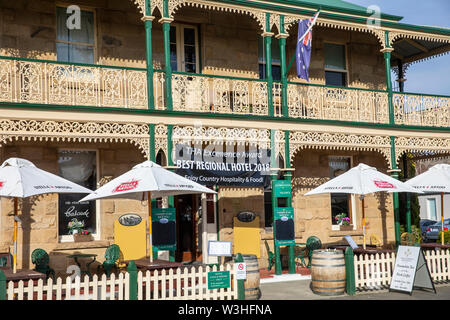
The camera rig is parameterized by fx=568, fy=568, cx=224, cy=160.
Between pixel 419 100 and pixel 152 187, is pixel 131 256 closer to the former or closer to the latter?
pixel 152 187

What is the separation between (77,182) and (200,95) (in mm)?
3509

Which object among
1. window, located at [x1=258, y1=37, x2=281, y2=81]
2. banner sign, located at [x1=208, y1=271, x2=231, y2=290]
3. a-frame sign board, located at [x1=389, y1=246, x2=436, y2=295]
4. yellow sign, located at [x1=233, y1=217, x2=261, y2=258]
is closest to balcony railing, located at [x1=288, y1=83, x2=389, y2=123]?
window, located at [x1=258, y1=37, x2=281, y2=81]

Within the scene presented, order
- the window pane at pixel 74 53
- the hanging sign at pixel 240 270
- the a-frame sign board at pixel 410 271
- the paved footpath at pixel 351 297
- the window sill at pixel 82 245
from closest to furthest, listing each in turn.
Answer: the hanging sign at pixel 240 270
the paved footpath at pixel 351 297
the a-frame sign board at pixel 410 271
the window sill at pixel 82 245
the window pane at pixel 74 53

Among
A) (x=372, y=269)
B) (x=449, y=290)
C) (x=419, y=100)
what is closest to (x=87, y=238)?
(x=372, y=269)

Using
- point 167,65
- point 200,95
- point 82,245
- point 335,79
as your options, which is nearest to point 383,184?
point 200,95

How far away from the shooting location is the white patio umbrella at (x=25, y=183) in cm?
911

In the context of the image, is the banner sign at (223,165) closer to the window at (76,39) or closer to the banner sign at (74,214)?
the banner sign at (74,214)

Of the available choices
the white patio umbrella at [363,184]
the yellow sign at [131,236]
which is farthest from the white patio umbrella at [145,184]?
the white patio umbrella at [363,184]

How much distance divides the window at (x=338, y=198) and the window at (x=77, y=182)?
6892mm

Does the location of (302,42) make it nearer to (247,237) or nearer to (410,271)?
(247,237)

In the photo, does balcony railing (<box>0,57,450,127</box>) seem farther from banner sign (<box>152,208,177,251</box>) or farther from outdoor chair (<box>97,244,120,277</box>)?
outdoor chair (<box>97,244,120,277</box>)

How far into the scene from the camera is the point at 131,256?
13.0 metres

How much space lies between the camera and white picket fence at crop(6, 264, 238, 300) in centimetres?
786

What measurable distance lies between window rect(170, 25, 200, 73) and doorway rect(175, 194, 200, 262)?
3435 millimetres
